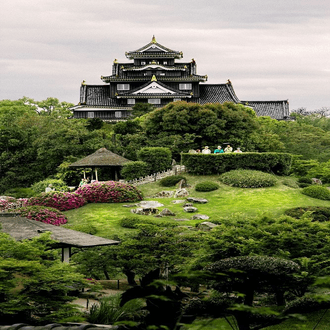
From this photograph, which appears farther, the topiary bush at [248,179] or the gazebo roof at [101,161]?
the gazebo roof at [101,161]

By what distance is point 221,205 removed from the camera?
28188mm

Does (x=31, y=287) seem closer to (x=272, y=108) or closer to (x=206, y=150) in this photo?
(x=206, y=150)

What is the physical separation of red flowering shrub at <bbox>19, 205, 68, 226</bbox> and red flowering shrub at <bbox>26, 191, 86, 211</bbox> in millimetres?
1669

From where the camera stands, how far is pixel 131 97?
2130 inches

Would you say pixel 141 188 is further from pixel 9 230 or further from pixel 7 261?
pixel 7 261

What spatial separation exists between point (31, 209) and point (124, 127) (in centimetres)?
1579

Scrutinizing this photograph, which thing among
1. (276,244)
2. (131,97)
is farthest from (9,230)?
(131,97)

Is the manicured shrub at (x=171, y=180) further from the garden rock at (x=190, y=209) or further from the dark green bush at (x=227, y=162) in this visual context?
the garden rock at (x=190, y=209)

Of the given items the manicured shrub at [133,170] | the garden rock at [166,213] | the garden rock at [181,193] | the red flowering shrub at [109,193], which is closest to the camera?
the garden rock at [166,213]

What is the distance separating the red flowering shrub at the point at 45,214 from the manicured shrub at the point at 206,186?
912 cm

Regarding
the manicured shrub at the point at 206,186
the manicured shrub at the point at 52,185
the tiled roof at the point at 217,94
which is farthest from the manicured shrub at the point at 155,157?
the tiled roof at the point at 217,94

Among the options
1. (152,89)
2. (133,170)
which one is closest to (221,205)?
(133,170)

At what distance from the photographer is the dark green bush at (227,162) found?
109 ft

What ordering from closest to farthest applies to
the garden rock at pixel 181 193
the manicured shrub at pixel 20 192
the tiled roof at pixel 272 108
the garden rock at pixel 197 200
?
the garden rock at pixel 197 200
the garden rock at pixel 181 193
the manicured shrub at pixel 20 192
the tiled roof at pixel 272 108
